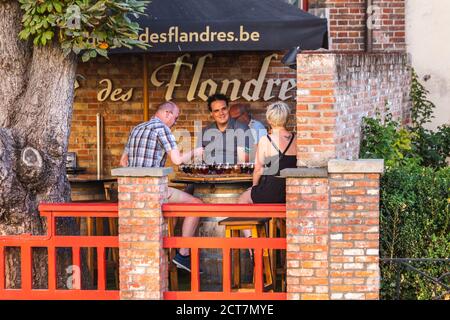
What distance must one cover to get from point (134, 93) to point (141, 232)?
4873 millimetres

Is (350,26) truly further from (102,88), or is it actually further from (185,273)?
(185,273)

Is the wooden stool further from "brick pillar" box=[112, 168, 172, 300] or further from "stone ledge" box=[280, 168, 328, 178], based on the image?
"stone ledge" box=[280, 168, 328, 178]

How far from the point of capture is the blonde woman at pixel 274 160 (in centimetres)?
1037

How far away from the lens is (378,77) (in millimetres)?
12391

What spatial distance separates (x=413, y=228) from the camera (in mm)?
10117

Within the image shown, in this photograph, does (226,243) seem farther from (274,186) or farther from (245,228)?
(274,186)

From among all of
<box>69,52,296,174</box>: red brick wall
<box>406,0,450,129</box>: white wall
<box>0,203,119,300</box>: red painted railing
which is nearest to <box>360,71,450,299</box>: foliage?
<box>0,203,119,300</box>: red painted railing

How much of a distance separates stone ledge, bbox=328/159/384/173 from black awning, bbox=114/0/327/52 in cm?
288

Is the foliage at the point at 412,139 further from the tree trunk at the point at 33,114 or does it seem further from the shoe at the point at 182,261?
the tree trunk at the point at 33,114

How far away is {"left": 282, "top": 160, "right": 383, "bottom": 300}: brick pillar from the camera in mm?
9125

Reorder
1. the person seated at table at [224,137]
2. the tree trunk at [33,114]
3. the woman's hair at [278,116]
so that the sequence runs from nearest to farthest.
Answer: the tree trunk at [33,114], the woman's hair at [278,116], the person seated at table at [224,137]

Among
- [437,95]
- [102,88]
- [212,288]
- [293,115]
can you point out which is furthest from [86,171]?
[437,95]

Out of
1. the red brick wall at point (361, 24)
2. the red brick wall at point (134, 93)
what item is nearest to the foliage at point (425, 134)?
the red brick wall at point (361, 24)

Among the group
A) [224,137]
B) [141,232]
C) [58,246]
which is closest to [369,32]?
[224,137]
